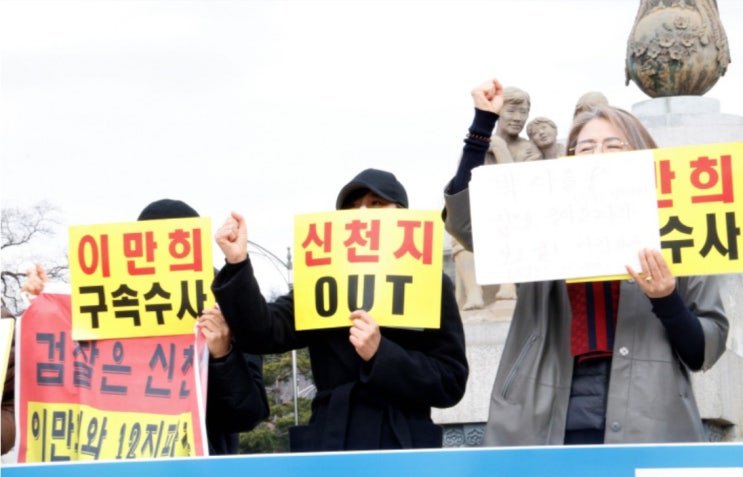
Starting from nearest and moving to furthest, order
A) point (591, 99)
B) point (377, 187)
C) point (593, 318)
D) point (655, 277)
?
point (655, 277)
point (593, 318)
point (377, 187)
point (591, 99)

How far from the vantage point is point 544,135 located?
11.9 metres

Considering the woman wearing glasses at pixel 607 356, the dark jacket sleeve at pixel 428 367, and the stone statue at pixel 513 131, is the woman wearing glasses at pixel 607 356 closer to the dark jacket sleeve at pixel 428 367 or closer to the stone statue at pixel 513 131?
the dark jacket sleeve at pixel 428 367

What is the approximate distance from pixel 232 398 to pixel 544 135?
680 cm

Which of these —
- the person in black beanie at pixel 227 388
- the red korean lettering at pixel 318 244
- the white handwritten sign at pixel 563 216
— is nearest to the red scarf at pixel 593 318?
the white handwritten sign at pixel 563 216

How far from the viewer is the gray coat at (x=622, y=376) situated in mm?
4559

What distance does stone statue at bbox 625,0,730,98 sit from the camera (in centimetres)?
1339

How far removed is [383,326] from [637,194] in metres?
1.02

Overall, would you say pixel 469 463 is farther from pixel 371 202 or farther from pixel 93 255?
pixel 93 255

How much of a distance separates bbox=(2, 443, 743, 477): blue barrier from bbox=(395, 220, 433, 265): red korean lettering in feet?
3.57

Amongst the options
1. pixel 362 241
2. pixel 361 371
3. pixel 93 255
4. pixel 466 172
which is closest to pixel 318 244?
pixel 362 241

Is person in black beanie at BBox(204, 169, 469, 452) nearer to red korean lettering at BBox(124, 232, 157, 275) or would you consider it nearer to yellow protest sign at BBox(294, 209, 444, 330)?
yellow protest sign at BBox(294, 209, 444, 330)

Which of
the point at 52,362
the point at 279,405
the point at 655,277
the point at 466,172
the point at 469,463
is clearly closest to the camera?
the point at 469,463

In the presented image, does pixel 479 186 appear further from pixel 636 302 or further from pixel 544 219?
pixel 636 302

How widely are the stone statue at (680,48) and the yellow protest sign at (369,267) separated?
8.62 meters
